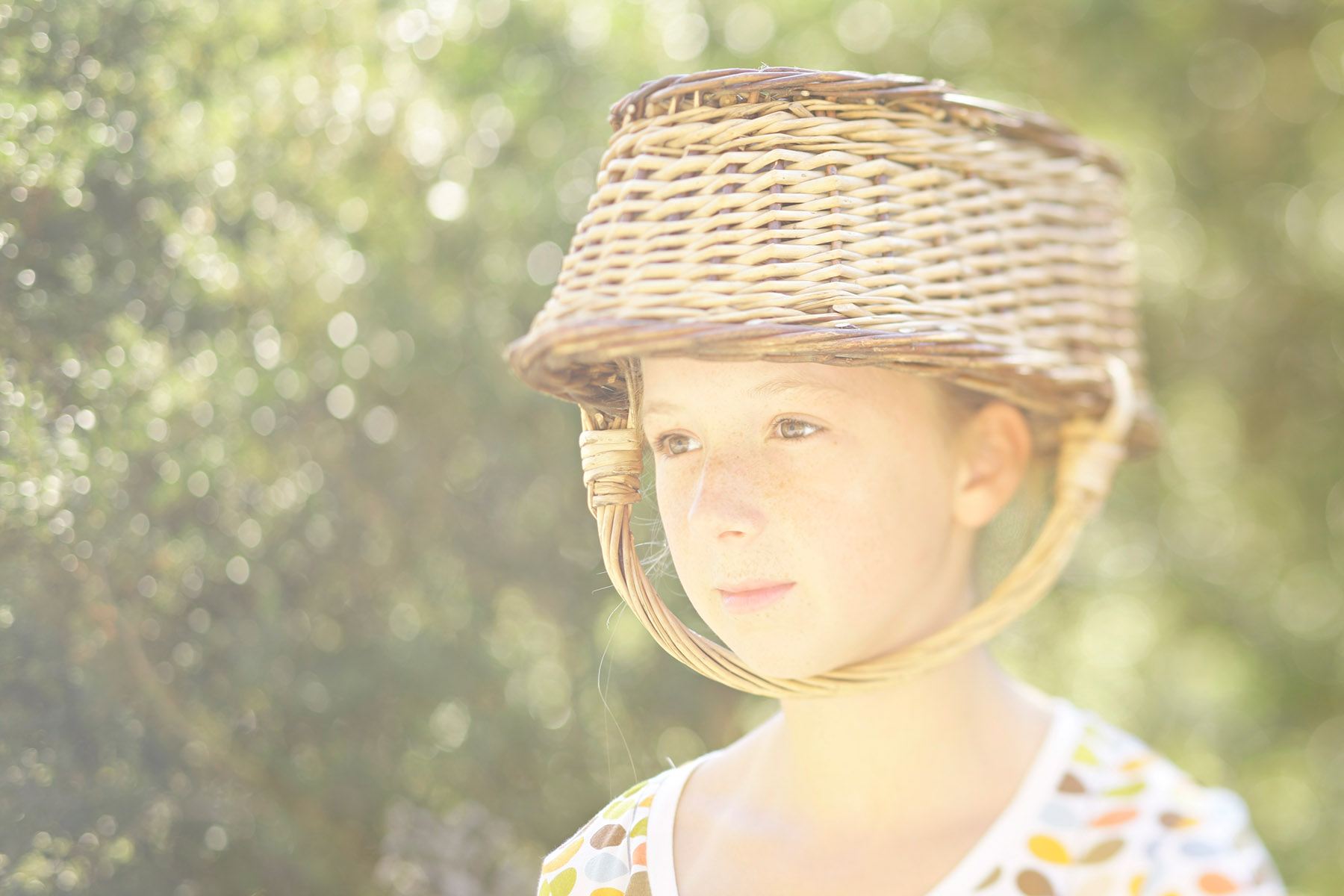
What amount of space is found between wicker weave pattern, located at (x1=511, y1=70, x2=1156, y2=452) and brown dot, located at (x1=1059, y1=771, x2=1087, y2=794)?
427 mm

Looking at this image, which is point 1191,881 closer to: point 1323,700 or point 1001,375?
point 1001,375

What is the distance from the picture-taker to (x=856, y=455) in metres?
1.09

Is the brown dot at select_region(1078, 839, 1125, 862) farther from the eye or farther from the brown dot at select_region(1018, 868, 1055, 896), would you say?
the eye

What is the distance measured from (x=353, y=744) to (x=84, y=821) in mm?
477

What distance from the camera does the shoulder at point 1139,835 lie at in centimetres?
115

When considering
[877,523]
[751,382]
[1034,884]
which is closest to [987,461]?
[877,523]

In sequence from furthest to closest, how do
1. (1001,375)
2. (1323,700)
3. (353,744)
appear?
1. (1323,700)
2. (353,744)
3. (1001,375)

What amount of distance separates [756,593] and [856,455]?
169mm

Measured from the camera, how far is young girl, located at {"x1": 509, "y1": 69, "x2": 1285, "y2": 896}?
0.99 metres

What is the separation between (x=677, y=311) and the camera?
930 millimetres

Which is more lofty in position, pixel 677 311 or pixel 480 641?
pixel 677 311

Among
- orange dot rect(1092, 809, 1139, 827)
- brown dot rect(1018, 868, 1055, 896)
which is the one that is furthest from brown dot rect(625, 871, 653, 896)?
orange dot rect(1092, 809, 1139, 827)

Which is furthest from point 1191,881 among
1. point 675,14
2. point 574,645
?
point 675,14

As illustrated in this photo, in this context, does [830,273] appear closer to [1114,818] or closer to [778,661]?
[778,661]
